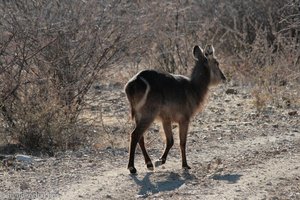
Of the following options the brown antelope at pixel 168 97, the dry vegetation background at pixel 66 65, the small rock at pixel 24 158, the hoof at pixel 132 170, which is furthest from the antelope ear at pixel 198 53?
the small rock at pixel 24 158

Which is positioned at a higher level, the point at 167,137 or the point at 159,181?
the point at 167,137

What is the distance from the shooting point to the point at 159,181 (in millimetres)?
10102

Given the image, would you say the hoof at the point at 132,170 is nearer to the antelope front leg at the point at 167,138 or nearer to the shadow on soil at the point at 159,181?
the shadow on soil at the point at 159,181

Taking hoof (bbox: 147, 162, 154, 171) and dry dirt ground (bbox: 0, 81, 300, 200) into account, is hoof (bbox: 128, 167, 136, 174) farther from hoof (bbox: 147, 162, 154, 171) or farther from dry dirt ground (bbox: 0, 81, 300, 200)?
hoof (bbox: 147, 162, 154, 171)

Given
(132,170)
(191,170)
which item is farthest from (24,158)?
(191,170)

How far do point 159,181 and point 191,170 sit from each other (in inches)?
35.5

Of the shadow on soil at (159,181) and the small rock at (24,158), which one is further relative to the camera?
the small rock at (24,158)

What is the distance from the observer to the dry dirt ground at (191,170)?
9.48 metres

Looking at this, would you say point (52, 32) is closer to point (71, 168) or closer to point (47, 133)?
point (47, 133)

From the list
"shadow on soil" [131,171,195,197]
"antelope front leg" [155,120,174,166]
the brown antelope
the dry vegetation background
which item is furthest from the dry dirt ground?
the dry vegetation background

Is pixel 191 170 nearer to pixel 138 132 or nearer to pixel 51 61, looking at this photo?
pixel 138 132

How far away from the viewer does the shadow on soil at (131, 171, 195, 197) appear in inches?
379

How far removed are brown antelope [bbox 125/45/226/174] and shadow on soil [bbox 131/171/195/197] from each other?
1.13 feet

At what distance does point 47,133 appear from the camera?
12758 mm
